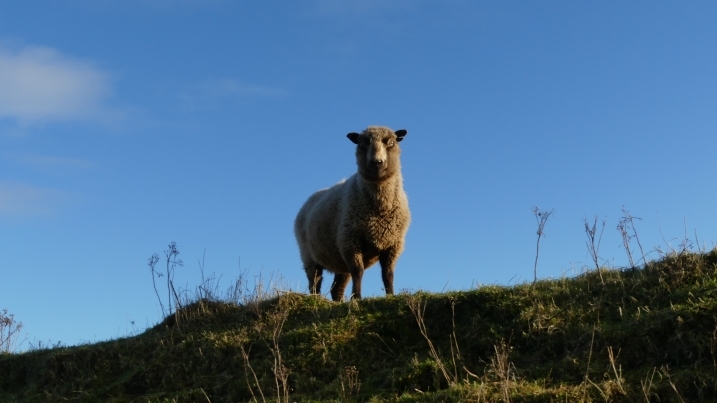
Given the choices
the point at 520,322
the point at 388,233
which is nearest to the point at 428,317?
the point at 520,322

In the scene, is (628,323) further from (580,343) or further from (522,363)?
(522,363)

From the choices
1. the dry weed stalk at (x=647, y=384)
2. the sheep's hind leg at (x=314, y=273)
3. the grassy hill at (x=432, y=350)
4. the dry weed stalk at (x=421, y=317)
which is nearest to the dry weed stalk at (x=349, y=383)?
the grassy hill at (x=432, y=350)

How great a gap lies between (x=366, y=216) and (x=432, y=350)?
5505mm

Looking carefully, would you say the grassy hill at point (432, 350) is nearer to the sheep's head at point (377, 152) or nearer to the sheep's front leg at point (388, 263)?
the sheep's front leg at point (388, 263)

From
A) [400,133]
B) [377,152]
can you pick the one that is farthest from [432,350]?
[400,133]

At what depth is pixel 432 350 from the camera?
7.43m

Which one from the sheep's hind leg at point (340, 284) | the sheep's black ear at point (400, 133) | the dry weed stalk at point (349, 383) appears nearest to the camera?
the dry weed stalk at point (349, 383)

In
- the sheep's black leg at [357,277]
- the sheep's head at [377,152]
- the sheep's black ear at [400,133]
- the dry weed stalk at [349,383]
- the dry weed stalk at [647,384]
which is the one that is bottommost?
the dry weed stalk at [647,384]

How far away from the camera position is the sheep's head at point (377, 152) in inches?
515

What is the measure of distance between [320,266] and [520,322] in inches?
269

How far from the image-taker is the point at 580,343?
7793mm

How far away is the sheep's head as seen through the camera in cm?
1308

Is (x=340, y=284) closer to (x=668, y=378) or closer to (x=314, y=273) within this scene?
(x=314, y=273)

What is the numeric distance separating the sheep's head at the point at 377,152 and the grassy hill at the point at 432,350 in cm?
339
